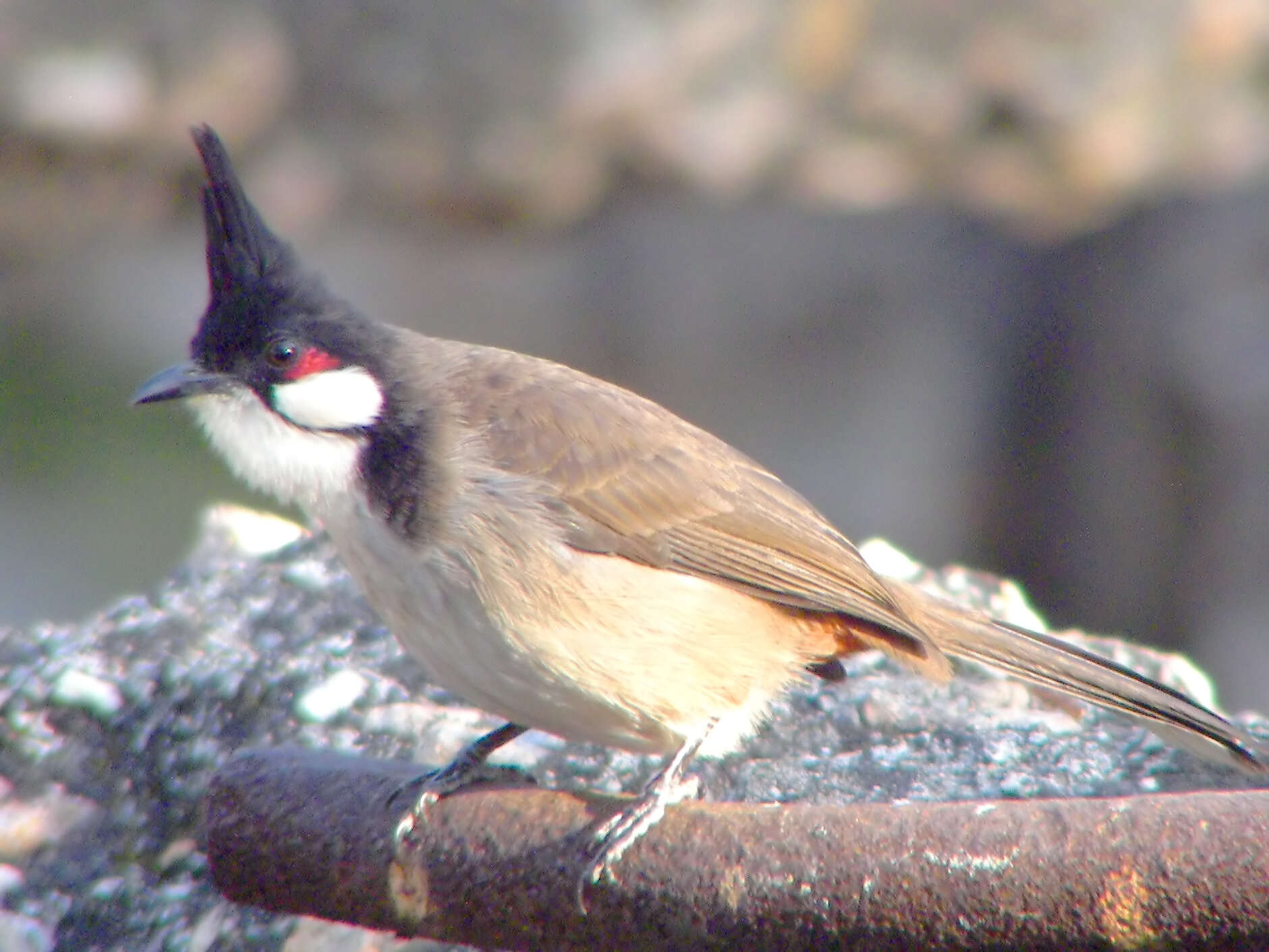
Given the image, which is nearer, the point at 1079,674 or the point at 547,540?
the point at 547,540

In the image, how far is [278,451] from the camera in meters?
2.77

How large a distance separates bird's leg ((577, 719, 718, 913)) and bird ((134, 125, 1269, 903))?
0.01 meters

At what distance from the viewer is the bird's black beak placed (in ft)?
9.26

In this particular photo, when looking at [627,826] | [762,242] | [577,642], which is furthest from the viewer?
[762,242]

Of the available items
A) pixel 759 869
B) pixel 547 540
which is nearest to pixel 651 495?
pixel 547 540

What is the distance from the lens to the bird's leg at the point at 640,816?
1903mm

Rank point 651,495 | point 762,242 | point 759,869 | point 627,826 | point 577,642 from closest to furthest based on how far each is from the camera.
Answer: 1. point 759,869
2. point 627,826
3. point 577,642
4. point 651,495
5. point 762,242

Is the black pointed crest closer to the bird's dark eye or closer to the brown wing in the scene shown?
the bird's dark eye

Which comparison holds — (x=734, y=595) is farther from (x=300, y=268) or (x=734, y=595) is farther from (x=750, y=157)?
(x=750, y=157)

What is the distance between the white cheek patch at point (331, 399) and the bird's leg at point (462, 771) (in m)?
0.59

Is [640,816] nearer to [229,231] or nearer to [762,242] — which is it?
[229,231]

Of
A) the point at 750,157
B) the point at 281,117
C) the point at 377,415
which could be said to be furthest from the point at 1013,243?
the point at 377,415

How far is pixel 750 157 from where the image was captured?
248 inches

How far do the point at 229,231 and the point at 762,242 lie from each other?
509 cm
